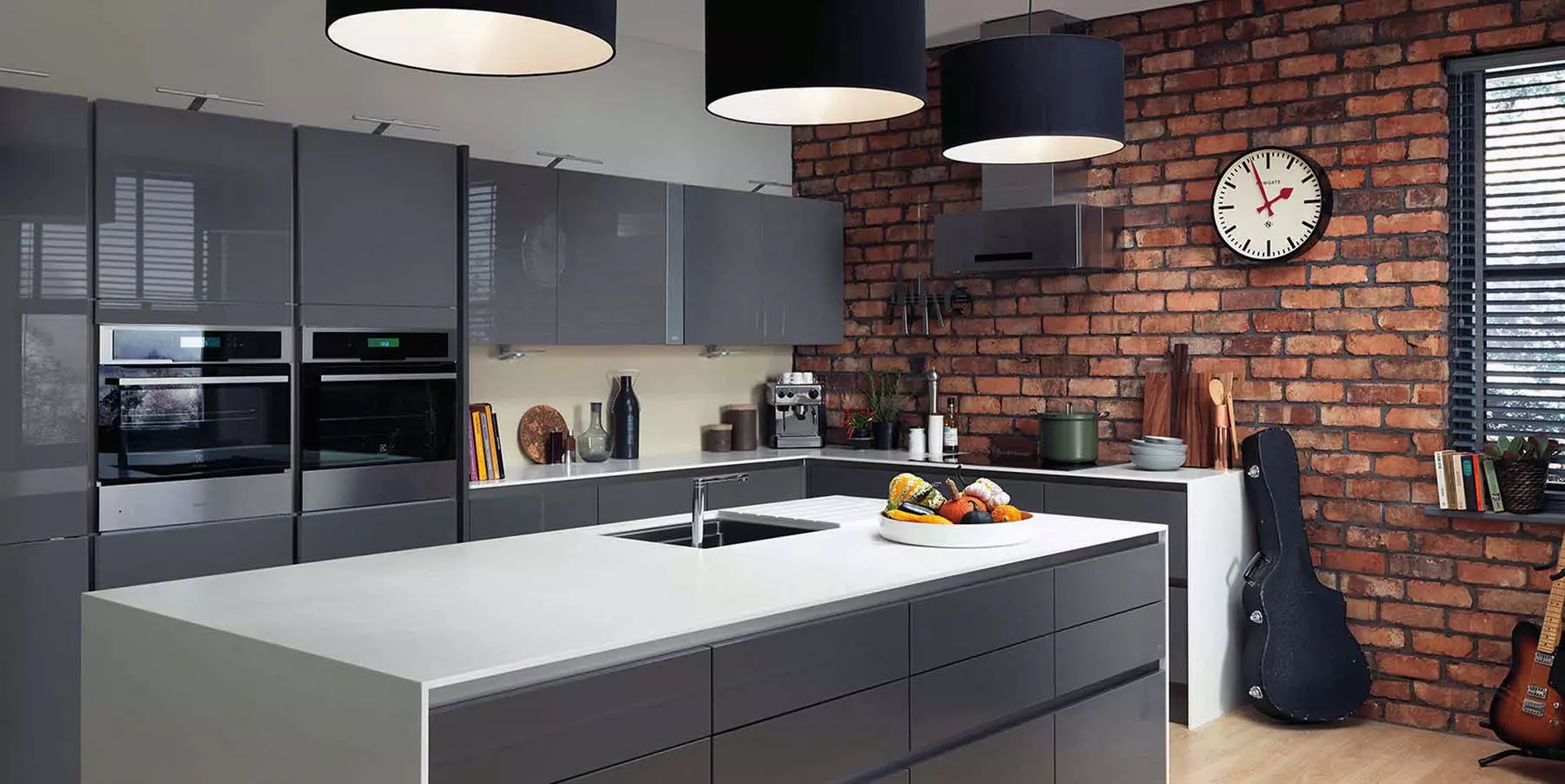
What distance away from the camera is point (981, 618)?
310cm

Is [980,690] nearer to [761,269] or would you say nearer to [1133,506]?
[1133,506]

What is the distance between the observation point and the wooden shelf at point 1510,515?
4.41 m

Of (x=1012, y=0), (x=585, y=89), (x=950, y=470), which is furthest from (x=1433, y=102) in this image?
(x=585, y=89)

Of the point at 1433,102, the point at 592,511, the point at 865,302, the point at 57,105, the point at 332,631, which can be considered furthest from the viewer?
the point at 865,302

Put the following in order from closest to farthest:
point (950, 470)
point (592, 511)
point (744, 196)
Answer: point (592, 511) → point (950, 470) → point (744, 196)

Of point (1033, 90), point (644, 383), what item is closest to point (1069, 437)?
point (644, 383)

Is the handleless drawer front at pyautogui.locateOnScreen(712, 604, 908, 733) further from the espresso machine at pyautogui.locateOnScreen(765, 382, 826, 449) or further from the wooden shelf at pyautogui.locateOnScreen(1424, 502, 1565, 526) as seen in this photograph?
the espresso machine at pyautogui.locateOnScreen(765, 382, 826, 449)

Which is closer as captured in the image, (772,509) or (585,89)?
(772,509)

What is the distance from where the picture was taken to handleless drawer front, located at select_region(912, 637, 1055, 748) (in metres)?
2.93

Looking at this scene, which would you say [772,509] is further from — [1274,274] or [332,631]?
[1274,274]

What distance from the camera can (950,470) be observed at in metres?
5.48

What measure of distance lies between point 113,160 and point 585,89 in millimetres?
2371

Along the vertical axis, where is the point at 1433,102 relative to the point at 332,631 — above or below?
above

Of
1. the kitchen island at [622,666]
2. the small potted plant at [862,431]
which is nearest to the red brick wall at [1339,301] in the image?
the small potted plant at [862,431]
